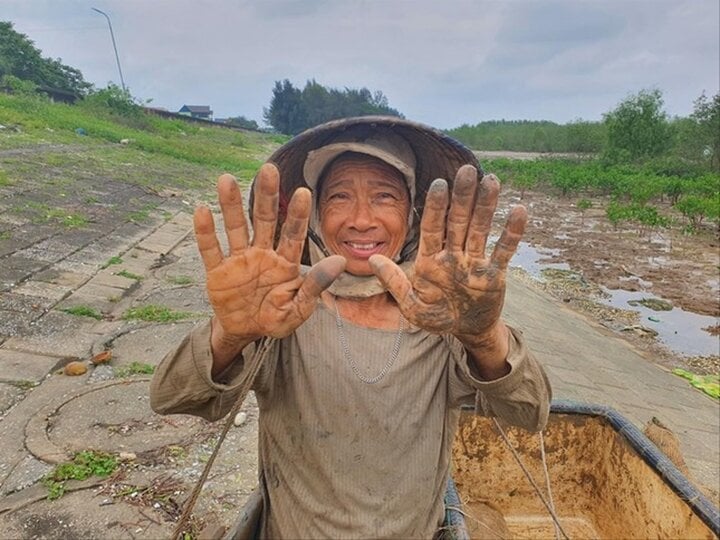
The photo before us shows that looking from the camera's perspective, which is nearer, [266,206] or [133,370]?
[266,206]

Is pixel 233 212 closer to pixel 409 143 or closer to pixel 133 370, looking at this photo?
pixel 409 143

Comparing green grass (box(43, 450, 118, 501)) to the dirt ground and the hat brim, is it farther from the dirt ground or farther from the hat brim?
the dirt ground

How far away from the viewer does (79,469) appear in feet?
9.98

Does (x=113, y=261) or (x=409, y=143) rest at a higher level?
(x=409, y=143)

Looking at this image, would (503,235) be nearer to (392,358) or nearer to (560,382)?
(392,358)

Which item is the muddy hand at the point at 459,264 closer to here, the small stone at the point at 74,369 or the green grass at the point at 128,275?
the small stone at the point at 74,369

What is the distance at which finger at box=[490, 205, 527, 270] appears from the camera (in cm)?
126

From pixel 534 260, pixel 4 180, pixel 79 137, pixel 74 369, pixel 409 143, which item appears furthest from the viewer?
pixel 79 137

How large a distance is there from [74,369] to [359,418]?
315 centimetres

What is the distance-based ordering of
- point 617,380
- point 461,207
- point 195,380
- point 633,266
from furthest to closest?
point 633,266
point 617,380
point 195,380
point 461,207

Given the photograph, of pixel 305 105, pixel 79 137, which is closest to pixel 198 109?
pixel 305 105

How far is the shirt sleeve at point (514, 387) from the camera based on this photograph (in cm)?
150

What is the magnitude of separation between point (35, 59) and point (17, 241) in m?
33.2

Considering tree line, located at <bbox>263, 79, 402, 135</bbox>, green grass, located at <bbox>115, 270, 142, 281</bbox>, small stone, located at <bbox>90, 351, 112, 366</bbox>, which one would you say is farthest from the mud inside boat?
tree line, located at <bbox>263, 79, 402, 135</bbox>
